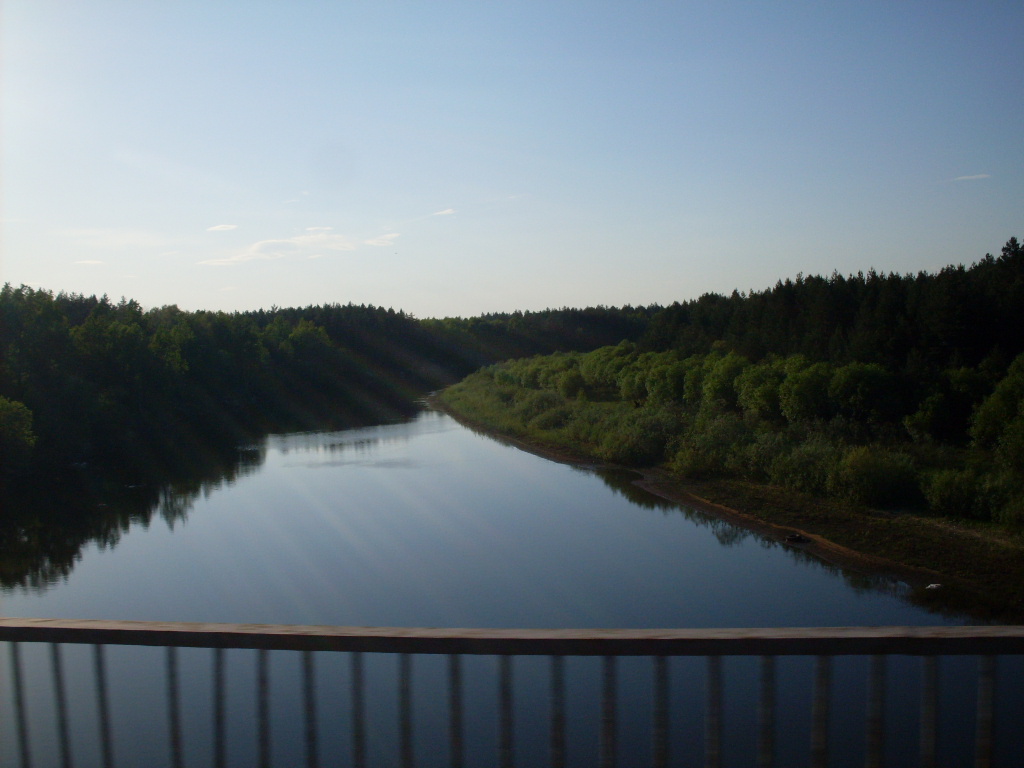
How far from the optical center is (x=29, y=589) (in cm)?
1289

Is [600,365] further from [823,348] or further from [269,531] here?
[269,531]

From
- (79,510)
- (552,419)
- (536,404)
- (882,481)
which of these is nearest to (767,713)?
(882,481)

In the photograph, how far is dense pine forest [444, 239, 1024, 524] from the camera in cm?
1479

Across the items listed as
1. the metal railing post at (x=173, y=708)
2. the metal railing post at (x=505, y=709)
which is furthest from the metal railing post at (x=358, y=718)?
the metal railing post at (x=173, y=708)

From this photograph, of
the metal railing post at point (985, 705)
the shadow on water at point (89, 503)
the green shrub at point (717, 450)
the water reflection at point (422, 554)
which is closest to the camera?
the metal railing post at point (985, 705)

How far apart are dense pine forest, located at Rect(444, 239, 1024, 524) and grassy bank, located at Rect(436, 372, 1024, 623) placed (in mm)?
174

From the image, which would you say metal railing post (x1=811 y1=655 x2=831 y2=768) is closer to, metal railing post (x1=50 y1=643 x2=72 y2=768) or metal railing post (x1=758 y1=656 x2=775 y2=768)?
metal railing post (x1=758 y1=656 x2=775 y2=768)

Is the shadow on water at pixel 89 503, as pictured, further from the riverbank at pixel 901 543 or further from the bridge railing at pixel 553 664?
the bridge railing at pixel 553 664

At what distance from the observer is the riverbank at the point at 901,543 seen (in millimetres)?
10930

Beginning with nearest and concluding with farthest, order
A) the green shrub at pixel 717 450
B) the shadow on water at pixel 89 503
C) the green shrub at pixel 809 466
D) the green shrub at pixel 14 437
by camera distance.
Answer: the shadow on water at pixel 89 503, the green shrub at pixel 809 466, the green shrub at pixel 717 450, the green shrub at pixel 14 437

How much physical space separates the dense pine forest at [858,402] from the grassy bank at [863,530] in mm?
174

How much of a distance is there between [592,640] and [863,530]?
44.1ft

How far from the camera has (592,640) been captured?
2.05m

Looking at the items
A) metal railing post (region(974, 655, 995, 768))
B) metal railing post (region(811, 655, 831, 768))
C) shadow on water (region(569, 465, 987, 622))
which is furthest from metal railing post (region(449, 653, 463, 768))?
shadow on water (region(569, 465, 987, 622))
